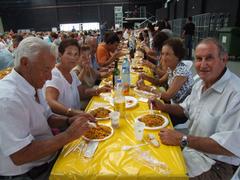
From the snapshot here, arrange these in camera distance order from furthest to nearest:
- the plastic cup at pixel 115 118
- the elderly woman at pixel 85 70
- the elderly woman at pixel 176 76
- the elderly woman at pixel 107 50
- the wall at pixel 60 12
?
the wall at pixel 60 12
the elderly woman at pixel 107 50
the elderly woman at pixel 85 70
the elderly woman at pixel 176 76
the plastic cup at pixel 115 118

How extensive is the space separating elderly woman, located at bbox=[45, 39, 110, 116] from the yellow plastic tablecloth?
0.64m

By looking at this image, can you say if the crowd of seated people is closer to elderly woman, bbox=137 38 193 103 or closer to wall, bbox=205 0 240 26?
elderly woman, bbox=137 38 193 103

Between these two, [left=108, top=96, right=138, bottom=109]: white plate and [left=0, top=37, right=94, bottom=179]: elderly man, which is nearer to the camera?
[left=0, top=37, right=94, bottom=179]: elderly man

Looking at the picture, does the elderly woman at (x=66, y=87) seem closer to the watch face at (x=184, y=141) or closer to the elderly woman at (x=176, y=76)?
the elderly woman at (x=176, y=76)

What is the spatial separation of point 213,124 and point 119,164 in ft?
2.31

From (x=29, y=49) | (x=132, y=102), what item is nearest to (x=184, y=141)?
(x=132, y=102)

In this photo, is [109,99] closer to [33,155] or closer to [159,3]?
[33,155]

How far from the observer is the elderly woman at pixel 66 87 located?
1863 mm

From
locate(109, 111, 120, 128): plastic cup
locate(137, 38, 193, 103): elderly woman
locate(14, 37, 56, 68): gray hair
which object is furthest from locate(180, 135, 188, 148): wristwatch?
locate(14, 37, 56, 68): gray hair

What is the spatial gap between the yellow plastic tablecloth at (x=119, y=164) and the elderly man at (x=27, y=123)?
12 centimetres

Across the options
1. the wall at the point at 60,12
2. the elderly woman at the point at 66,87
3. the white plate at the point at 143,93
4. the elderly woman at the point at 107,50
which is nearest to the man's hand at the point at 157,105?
the white plate at the point at 143,93

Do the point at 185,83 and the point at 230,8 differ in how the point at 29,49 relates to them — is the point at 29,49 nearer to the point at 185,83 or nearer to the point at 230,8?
the point at 185,83

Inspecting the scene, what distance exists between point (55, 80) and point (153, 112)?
36.5 inches

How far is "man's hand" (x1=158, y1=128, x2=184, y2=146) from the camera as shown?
1259 mm
